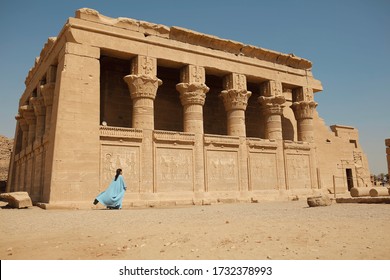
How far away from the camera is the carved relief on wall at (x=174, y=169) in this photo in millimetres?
14078

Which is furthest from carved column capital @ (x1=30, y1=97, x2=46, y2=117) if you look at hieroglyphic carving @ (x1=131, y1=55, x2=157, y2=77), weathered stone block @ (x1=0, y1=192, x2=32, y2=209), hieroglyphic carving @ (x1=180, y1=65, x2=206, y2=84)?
hieroglyphic carving @ (x1=180, y1=65, x2=206, y2=84)

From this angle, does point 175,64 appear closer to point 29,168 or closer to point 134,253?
point 29,168

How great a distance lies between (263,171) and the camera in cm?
1706

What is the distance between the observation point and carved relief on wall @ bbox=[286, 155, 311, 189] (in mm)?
17953

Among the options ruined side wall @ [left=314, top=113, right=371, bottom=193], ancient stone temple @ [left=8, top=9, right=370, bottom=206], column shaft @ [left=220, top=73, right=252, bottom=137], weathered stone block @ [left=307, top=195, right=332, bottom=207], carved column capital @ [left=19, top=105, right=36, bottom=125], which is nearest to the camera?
weathered stone block @ [left=307, top=195, right=332, bottom=207]

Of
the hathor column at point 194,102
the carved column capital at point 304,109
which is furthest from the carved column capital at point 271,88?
the hathor column at point 194,102

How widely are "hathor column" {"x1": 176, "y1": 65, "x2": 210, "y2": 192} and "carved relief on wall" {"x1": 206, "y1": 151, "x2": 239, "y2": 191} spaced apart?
1.66 ft

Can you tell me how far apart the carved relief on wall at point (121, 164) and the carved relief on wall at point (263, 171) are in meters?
5.90

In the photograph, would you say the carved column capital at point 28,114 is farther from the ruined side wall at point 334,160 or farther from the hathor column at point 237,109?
the ruined side wall at point 334,160

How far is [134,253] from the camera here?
4.73 metres

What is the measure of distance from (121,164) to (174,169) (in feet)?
7.75

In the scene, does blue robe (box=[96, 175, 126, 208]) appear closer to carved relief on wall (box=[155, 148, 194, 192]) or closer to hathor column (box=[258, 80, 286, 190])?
carved relief on wall (box=[155, 148, 194, 192])

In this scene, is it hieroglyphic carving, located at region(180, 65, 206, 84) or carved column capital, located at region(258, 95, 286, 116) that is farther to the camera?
carved column capital, located at region(258, 95, 286, 116)

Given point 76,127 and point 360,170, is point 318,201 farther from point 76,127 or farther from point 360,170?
point 360,170
